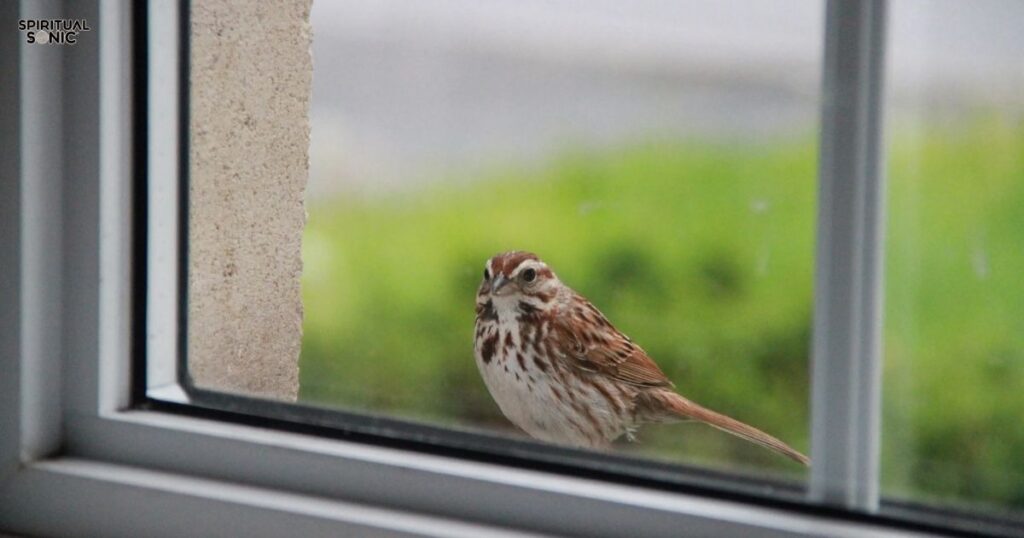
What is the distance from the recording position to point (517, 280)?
1.06m

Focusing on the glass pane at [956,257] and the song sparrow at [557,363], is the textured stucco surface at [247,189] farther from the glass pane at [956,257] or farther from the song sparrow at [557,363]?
the glass pane at [956,257]

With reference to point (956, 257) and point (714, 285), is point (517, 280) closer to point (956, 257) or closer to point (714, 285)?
point (714, 285)

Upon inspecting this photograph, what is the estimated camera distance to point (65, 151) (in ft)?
3.52

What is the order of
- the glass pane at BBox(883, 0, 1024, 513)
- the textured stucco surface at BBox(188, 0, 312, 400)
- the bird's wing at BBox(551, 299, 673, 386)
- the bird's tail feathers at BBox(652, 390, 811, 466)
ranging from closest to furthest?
the glass pane at BBox(883, 0, 1024, 513)
the bird's tail feathers at BBox(652, 390, 811, 466)
the bird's wing at BBox(551, 299, 673, 386)
the textured stucco surface at BBox(188, 0, 312, 400)

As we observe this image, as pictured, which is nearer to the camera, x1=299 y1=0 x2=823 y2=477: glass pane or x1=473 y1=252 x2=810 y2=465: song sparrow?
x1=299 y1=0 x2=823 y2=477: glass pane

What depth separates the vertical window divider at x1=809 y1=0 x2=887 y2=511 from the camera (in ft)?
2.57

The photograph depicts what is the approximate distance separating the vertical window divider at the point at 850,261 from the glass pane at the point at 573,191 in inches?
Result: 1.7

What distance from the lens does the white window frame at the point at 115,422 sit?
933mm

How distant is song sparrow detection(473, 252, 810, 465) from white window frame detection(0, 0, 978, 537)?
12 cm

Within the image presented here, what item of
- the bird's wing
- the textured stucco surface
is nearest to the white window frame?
the textured stucco surface

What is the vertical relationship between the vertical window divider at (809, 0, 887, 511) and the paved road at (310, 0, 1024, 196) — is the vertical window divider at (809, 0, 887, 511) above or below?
below

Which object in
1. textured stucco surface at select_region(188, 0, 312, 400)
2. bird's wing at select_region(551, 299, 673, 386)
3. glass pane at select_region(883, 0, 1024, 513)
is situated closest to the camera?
glass pane at select_region(883, 0, 1024, 513)

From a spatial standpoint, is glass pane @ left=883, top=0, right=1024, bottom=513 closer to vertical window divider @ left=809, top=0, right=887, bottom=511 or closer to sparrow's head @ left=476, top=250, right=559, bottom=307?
vertical window divider @ left=809, top=0, right=887, bottom=511

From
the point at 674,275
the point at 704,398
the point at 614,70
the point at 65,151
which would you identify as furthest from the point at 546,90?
the point at 65,151
